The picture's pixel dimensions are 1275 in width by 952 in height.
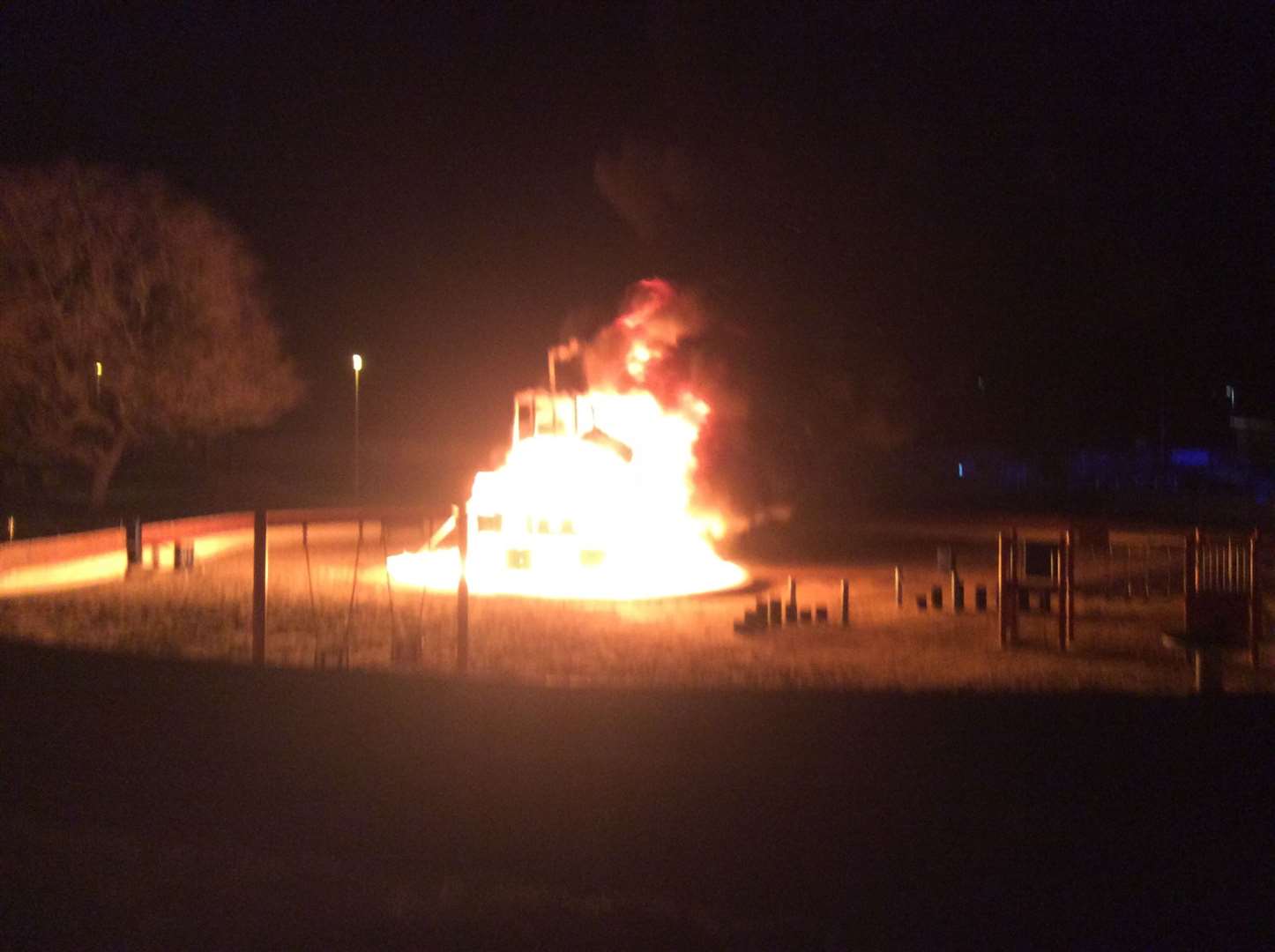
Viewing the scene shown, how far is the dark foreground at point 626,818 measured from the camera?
18.3ft

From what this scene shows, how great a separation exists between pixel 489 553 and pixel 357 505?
54.8 feet

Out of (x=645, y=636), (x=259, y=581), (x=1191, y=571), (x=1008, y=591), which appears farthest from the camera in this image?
(x=645, y=636)

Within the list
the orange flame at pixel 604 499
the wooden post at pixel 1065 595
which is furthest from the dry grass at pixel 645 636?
the orange flame at pixel 604 499

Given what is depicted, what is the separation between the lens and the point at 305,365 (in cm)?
7219


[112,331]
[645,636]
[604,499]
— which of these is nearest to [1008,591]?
[645,636]

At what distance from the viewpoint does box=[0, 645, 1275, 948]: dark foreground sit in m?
5.57

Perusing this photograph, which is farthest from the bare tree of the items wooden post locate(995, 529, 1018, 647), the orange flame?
wooden post locate(995, 529, 1018, 647)

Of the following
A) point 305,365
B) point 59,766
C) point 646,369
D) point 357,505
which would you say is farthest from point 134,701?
point 305,365

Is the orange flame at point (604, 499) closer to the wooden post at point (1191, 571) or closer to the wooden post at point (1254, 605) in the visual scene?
the wooden post at point (1191, 571)

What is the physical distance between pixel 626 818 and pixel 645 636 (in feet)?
32.7

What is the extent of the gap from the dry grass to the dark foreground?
16.1 ft

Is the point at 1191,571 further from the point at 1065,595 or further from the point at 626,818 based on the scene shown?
the point at 626,818

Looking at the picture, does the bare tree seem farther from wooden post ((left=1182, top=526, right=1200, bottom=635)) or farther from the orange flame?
wooden post ((left=1182, top=526, right=1200, bottom=635))

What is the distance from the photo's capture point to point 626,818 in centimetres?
642
